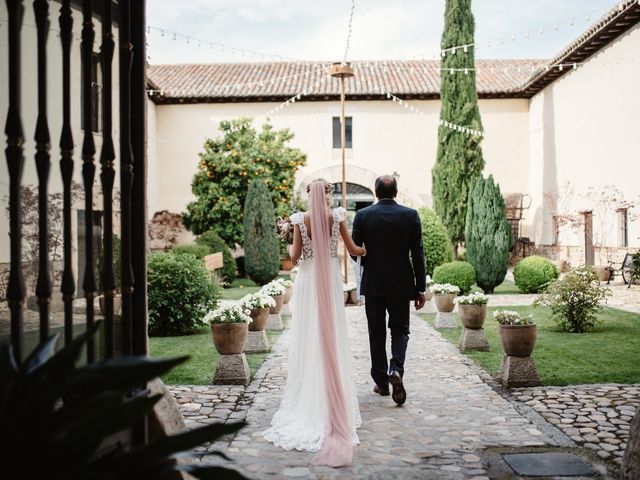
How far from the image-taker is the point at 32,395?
1.58 meters

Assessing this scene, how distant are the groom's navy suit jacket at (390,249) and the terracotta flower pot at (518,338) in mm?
998

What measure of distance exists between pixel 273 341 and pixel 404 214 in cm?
407

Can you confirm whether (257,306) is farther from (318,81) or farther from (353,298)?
(318,81)

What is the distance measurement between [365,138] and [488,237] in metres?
10.3

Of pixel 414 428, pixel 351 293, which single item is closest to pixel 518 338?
pixel 414 428

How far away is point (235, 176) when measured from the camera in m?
20.7

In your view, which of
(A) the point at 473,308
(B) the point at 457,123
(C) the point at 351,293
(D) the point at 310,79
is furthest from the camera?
(D) the point at 310,79

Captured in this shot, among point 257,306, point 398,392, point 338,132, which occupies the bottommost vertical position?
point 398,392

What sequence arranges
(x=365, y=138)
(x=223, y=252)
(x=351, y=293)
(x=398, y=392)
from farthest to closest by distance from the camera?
(x=365, y=138), (x=223, y=252), (x=351, y=293), (x=398, y=392)

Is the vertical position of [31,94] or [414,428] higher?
[31,94]

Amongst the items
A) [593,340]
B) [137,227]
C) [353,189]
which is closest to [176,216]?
[353,189]

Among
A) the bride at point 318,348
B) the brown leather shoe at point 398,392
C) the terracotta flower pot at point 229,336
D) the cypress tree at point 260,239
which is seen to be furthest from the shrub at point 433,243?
the bride at point 318,348

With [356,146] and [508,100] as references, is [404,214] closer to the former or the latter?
[356,146]

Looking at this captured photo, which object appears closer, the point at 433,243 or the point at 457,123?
the point at 433,243
